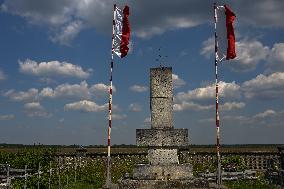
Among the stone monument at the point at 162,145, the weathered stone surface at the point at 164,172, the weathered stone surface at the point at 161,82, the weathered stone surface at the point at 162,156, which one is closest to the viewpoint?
the stone monument at the point at 162,145

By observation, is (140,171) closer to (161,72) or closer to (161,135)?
(161,135)

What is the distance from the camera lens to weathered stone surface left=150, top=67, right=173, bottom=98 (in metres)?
13.5

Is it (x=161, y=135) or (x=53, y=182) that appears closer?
(x=161, y=135)

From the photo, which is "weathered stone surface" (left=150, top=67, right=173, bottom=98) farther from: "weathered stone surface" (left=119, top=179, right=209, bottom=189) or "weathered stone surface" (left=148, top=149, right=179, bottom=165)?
"weathered stone surface" (left=119, top=179, right=209, bottom=189)

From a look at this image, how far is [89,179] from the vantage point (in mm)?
22141

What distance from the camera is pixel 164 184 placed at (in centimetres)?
1265

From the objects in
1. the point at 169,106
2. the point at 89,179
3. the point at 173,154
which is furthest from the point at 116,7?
the point at 89,179

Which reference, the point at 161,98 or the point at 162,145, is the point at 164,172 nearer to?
the point at 162,145

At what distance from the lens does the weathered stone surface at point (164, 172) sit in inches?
513

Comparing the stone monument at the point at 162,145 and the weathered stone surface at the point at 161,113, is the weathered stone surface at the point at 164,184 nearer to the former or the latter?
the stone monument at the point at 162,145

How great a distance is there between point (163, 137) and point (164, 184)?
143cm

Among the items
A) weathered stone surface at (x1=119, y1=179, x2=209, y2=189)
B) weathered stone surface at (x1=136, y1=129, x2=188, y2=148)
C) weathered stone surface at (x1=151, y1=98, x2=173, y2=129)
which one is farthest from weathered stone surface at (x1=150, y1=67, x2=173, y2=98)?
weathered stone surface at (x1=119, y1=179, x2=209, y2=189)

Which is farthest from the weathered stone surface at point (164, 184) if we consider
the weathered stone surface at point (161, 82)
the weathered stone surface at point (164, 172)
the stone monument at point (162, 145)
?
the weathered stone surface at point (161, 82)

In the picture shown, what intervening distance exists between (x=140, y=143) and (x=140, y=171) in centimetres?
90
